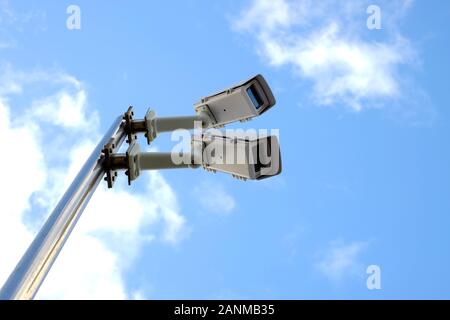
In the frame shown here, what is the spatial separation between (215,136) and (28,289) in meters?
1.85

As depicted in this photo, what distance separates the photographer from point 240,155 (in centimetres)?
414

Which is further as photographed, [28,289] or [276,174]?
[276,174]

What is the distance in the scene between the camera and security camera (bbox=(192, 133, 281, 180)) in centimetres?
413

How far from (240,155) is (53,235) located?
4.82 feet

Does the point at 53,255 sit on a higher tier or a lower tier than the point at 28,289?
higher

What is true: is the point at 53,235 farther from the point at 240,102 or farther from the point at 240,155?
the point at 240,102

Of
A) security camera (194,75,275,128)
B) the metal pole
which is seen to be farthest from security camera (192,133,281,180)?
security camera (194,75,275,128)

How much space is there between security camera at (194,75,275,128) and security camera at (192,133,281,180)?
92 cm

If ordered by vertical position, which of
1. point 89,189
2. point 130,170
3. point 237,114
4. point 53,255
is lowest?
point 53,255

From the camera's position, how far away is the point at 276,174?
4.35 meters

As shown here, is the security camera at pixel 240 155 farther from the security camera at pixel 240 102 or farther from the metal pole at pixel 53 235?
the security camera at pixel 240 102
